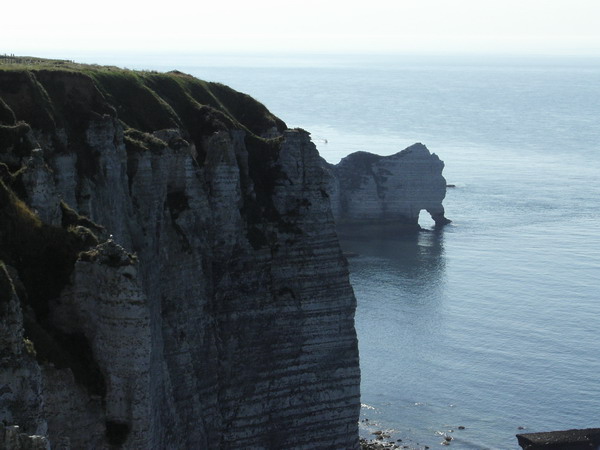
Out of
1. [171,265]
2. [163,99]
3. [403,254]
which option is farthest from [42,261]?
[403,254]

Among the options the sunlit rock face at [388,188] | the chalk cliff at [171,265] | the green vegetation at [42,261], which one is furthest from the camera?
the sunlit rock face at [388,188]

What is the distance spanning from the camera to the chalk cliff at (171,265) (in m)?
31.4

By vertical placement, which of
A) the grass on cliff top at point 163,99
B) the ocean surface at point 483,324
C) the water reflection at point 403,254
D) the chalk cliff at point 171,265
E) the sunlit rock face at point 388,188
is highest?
the grass on cliff top at point 163,99

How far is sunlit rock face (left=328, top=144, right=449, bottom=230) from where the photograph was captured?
142 metres

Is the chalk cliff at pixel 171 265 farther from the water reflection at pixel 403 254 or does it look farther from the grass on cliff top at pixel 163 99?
the water reflection at pixel 403 254

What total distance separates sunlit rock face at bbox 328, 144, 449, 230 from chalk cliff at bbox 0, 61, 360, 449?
81731 mm

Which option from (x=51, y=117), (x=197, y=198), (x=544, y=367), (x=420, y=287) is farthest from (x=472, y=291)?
(x=51, y=117)

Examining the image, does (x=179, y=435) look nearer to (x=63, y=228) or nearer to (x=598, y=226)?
(x=63, y=228)

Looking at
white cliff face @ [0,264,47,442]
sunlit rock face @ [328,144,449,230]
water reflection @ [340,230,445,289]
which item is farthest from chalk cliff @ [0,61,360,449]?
sunlit rock face @ [328,144,449,230]

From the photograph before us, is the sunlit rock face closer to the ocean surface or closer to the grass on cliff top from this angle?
the ocean surface

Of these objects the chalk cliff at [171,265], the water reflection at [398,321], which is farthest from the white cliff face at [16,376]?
the water reflection at [398,321]

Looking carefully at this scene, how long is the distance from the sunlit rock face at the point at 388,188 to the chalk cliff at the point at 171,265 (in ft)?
268

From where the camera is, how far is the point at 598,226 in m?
A: 143

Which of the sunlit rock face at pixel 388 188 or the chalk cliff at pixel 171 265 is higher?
the chalk cliff at pixel 171 265
